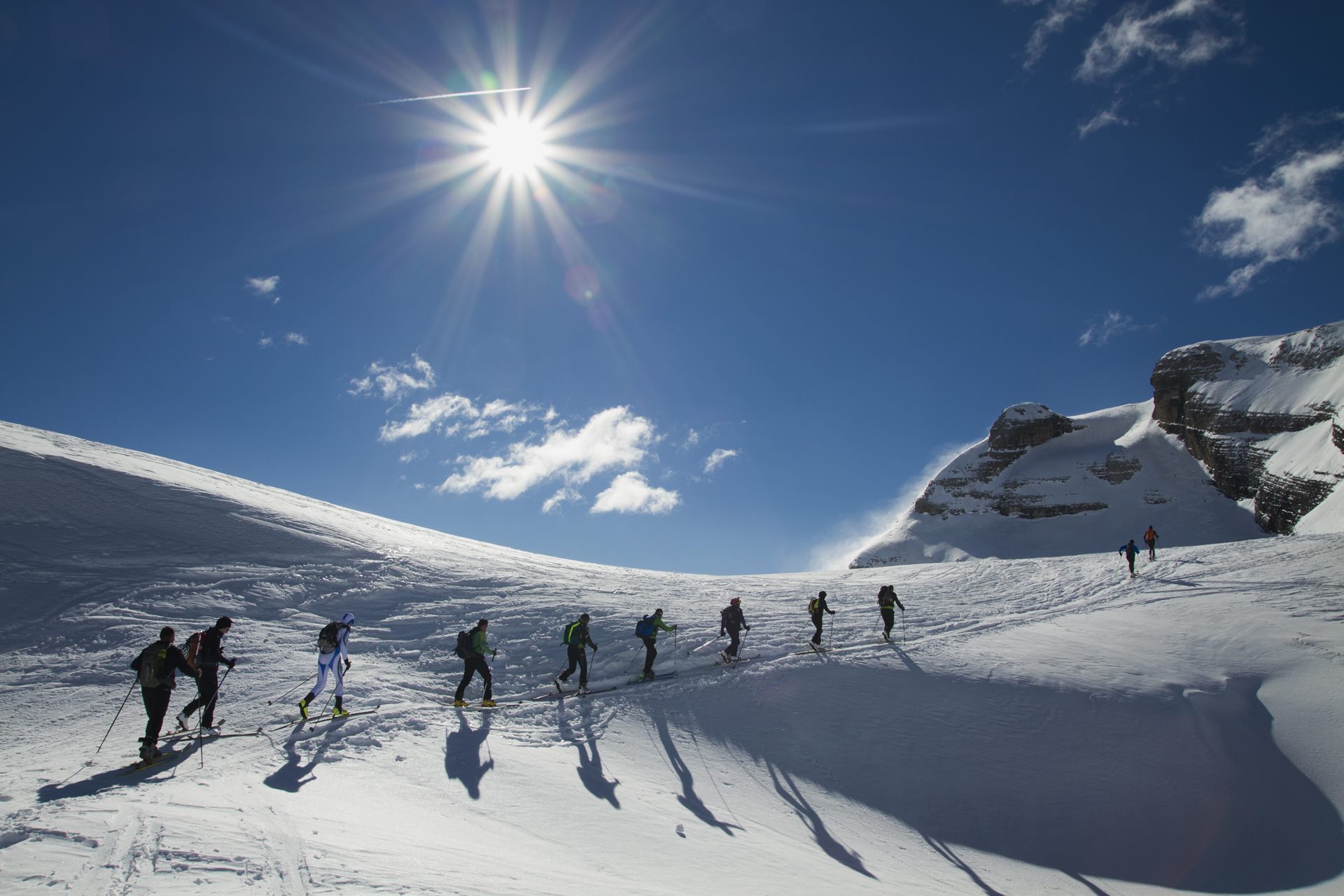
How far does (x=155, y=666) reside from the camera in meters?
8.49

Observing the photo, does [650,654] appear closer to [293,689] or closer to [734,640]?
[734,640]

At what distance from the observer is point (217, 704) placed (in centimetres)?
1091

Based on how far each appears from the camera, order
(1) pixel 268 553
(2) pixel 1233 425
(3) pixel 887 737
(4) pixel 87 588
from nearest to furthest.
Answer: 1. (3) pixel 887 737
2. (4) pixel 87 588
3. (1) pixel 268 553
4. (2) pixel 1233 425

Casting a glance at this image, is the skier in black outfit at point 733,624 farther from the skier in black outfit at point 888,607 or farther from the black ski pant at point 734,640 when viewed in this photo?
the skier in black outfit at point 888,607

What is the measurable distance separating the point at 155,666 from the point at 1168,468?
102 metres

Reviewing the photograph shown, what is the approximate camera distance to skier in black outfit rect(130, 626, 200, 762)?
8.07 m

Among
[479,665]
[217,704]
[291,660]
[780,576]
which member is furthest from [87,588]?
[780,576]

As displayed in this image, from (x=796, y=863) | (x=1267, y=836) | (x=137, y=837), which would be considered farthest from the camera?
(x=1267, y=836)

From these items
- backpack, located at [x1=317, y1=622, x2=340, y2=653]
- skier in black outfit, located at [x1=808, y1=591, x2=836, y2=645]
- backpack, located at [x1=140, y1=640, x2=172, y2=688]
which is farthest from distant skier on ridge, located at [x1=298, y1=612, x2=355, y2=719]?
skier in black outfit, located at [x1=808, y1=591, x2=836, y2=645]

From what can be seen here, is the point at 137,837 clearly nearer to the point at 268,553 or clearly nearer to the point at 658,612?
the point at 658,612

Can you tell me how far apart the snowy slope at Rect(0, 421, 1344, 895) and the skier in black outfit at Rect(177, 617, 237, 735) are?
0.71 meters

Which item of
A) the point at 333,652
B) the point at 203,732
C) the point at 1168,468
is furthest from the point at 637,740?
the point at 1168,468

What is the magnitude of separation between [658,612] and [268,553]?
12.9m

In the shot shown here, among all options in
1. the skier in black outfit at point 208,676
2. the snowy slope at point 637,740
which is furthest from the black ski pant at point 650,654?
the skier in black outfit at point 208,676
